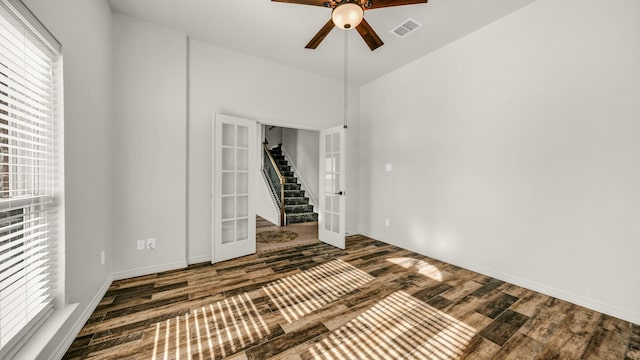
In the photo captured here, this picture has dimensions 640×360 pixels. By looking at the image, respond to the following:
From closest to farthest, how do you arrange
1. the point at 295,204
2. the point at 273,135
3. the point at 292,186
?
the point at 295,204 < the point at 292,186 < the point at 273,135

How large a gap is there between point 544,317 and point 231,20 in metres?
4.49

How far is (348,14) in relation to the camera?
187 centimetres

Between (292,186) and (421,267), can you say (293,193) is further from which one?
(421,267)

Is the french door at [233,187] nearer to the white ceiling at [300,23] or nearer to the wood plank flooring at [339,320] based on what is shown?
the wood plank flooring at [339,320]

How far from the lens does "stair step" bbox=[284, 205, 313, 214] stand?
6114 mm

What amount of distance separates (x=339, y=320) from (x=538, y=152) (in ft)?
8.92

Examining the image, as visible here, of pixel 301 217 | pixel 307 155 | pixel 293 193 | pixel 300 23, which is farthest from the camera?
pixel 307 155

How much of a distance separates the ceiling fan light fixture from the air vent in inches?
50.6

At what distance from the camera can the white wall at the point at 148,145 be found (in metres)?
2.75

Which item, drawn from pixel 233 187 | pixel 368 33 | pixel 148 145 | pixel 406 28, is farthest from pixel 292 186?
pixel 368 33

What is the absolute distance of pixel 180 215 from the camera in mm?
3086

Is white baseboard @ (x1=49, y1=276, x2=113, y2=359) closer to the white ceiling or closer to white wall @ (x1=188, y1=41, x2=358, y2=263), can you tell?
white wall @ (x1=188, y1=41, x2=358, y2=263)

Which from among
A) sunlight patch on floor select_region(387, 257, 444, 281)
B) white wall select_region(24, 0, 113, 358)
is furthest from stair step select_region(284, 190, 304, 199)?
white wall select_region(24, 0, 113, 358)

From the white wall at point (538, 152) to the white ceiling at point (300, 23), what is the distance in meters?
0.34
